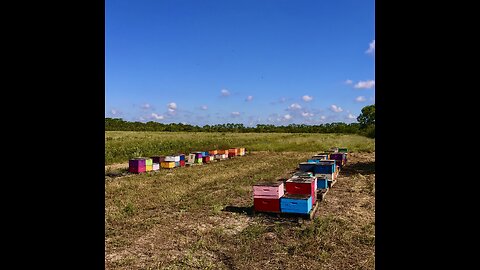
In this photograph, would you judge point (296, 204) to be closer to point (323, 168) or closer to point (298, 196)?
point (298, 196)

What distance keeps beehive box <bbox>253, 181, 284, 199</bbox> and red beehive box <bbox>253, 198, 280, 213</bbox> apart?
0.29ft

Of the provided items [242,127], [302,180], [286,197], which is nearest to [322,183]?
[302,180]

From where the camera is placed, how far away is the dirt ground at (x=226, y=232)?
506 centimetres

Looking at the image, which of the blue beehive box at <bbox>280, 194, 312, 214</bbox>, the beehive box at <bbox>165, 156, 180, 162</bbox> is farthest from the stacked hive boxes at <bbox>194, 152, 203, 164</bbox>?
the blue beehive box at <bbox>280, 194, 312, 214</bbox>

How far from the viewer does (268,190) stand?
7398 millimetres

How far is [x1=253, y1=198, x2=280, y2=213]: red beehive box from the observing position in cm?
732

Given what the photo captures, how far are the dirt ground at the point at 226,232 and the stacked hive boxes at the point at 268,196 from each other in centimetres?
22

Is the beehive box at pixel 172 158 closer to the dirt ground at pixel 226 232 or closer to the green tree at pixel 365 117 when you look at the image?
the dirt ground at pixel 226 232

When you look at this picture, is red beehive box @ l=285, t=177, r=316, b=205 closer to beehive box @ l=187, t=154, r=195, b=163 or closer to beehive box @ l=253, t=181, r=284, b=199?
beehive box @ l=253, t=181, r=284, b=199

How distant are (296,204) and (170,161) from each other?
9769 millimetres

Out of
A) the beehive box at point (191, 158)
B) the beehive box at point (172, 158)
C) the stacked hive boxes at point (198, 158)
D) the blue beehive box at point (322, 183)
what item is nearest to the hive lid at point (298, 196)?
the blue beehive box at point (322, 183)
